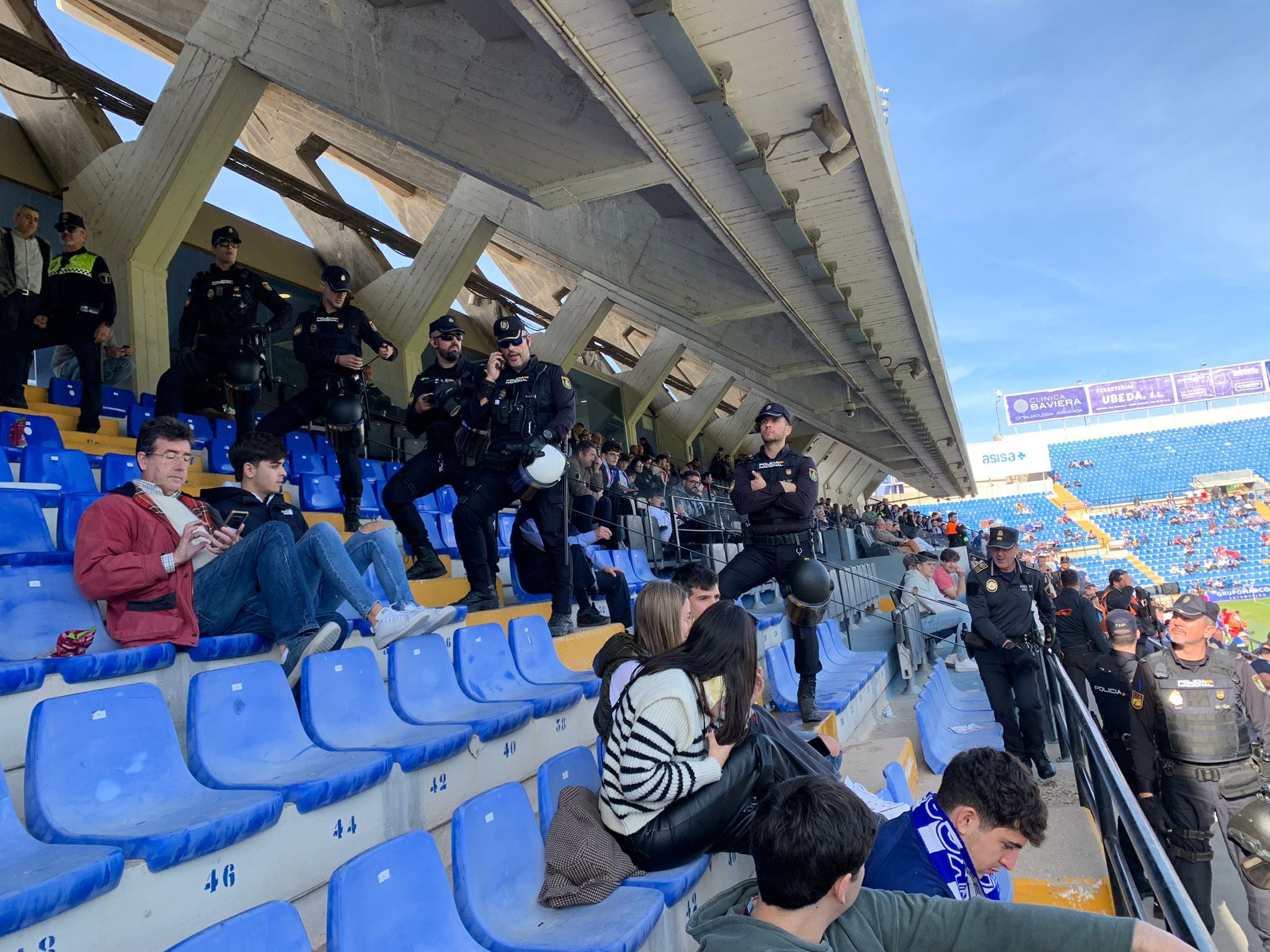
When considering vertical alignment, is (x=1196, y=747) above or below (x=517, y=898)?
below

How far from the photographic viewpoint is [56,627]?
111 inches

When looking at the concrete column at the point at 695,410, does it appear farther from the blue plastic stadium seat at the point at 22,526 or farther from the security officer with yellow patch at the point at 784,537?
the blue plastic stadium seat at the point at 22,526

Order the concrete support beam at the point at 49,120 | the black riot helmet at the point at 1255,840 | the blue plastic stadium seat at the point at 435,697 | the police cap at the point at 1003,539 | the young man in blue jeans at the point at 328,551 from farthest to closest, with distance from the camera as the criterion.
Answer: the concrete support beam at the point at 49,120, the police cap at the point at 1003,539, the black riot helmet at the point at 1255,840, the young man in blue jeans at the point at 328,551, the blue plastic stadium seat at the point at 435,697

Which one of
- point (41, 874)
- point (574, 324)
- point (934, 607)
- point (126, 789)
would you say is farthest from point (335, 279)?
point (574, 324)

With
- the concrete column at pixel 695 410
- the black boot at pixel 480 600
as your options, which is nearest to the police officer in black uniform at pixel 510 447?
the black boot at pixel 480 600

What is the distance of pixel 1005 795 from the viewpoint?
79.4 inches

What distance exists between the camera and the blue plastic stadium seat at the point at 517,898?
1.92m

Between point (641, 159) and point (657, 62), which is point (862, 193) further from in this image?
point (657, 62)

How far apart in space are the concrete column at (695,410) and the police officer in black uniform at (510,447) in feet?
→ 50.9

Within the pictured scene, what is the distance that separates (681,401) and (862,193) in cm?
1390

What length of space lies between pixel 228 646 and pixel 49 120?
846cm

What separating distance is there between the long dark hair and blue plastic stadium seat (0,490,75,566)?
2.50 meters

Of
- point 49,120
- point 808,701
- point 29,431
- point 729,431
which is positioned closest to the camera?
point 808,701

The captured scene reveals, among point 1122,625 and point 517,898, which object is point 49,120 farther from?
point 1122,625
